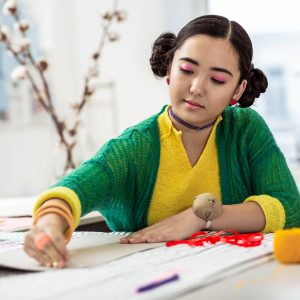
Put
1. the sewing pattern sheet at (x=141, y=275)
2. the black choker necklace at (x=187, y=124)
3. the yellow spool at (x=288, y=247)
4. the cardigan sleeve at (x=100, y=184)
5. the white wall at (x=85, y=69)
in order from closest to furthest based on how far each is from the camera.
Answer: the sewing pattern sheet at (x=141, y=275), the yellow spool at (x=288, y=247), the cardigan sleeve at (x=100, y=184), the black choker necklace at (x=187, y=124), the white wall at (x=85, y=69)

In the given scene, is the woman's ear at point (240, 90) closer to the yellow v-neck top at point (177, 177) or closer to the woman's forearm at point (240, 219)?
the yellow v-neck top at point (177, 177)

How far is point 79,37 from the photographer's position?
3055 mm

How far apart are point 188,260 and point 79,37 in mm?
2362

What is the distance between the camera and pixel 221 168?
1.19 meters

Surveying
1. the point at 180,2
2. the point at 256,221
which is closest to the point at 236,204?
the point at 256,221

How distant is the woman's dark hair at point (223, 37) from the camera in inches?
43.9

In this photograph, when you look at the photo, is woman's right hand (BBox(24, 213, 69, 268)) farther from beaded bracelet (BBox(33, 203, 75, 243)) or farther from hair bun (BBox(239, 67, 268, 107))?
hair bun (BBox(239, 67, 268, 107))

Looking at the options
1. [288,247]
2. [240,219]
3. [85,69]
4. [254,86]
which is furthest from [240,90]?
[85,69]

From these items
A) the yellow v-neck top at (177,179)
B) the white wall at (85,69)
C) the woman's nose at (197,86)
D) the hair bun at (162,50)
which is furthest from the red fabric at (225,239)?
the white wall at (85,69)

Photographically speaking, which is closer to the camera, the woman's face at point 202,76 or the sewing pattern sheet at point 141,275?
the sewing pattern sheet at point 141,275

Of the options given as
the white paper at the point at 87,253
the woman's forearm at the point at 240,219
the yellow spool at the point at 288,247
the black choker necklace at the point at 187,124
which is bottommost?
the woman's forearm at the point at 240,219

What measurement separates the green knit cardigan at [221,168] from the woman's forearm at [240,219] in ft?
0.26

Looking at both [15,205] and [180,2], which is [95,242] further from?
[180,2]

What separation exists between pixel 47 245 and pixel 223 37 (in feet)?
1.68
